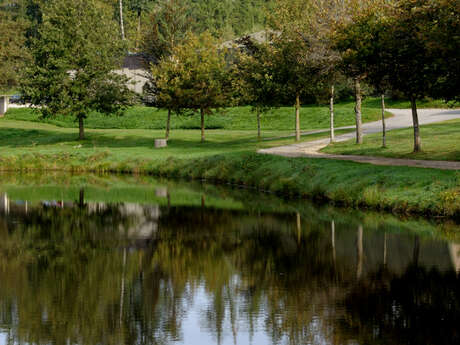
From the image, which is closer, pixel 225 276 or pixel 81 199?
pixel 225 276

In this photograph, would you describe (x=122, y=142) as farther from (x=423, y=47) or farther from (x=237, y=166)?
(x=423, y=47)

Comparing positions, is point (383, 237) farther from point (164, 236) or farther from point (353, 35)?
point (353, 35)

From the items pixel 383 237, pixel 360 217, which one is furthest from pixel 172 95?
pixel 383 237

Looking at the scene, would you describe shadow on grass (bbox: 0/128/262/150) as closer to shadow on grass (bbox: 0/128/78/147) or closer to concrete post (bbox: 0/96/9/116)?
shadow on grass (bbox: 0/128/78/147)

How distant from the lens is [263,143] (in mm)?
51906

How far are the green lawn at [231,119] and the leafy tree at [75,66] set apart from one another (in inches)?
101

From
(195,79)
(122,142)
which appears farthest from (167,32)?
(122,142)

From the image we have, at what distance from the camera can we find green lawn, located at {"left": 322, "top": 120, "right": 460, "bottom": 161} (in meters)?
36.0

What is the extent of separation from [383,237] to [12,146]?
135 ft

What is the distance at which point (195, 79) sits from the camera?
5459cm

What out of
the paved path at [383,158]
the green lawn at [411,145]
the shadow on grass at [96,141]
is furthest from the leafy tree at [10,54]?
the green lawn at [411,145]

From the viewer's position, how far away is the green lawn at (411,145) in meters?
36.0

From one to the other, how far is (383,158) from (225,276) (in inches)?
760

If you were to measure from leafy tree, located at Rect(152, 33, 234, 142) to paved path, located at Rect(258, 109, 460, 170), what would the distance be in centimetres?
870
